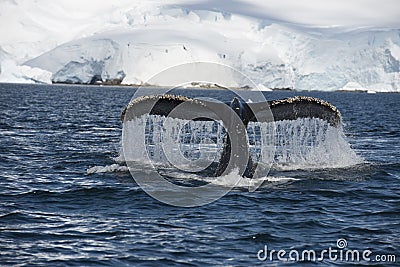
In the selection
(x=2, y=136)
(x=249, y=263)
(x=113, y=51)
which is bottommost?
(x=249, y=263)

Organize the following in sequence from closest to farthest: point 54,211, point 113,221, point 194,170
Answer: point 113,221 < point 54,211 < point 194,170

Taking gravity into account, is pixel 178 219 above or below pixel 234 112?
below

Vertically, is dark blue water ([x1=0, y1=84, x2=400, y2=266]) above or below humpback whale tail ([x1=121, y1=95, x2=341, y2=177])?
below

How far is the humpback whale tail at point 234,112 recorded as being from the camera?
1043 centimetres

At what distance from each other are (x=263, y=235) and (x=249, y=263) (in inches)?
41.5

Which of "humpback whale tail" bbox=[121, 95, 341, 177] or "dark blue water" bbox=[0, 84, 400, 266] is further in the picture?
"humpback whale tail" bbox=[121, 95, 341, 177]

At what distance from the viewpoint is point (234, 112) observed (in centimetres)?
1066

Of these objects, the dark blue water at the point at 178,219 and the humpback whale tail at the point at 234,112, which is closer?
the dark blue water at the point at 178,219

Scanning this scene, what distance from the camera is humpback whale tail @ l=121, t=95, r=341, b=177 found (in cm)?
1043

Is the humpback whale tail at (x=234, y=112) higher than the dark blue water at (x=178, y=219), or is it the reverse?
the humpback whale tail at (x=234, y=112)

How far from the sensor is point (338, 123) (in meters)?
11.4

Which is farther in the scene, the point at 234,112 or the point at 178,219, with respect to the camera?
the point at 234,112

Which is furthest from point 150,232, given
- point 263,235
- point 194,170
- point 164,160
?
point 164,160

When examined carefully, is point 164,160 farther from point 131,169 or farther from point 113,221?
point 113,221
